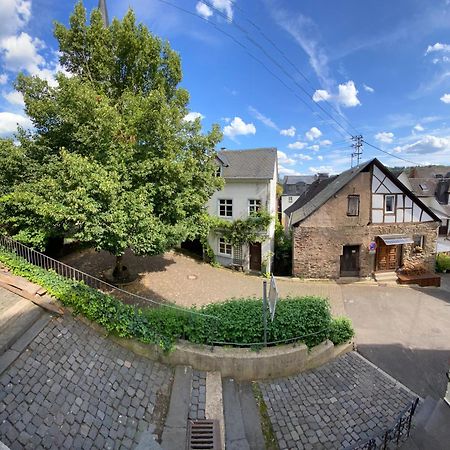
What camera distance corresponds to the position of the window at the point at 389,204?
16.9 metres

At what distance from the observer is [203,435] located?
180 inches

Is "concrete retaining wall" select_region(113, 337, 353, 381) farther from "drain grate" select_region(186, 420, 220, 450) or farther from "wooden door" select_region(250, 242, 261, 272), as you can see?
"wooden door" select_region(250, 242, 261, 272)

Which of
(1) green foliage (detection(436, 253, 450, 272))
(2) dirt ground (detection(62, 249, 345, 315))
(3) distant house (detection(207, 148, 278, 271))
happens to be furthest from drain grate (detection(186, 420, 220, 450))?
(1) green foliage (detection(436, 253, 450, 272))

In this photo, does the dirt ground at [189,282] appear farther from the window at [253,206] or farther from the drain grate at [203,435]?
the drain grate at [203,435]

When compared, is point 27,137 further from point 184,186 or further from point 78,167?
point 184,186

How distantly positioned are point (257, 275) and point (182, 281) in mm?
5585

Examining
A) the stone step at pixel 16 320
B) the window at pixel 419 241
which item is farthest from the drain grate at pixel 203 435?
the window at pixel 419 241

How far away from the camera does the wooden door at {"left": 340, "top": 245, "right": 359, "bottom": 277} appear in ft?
56.2

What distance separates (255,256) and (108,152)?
12.1 m

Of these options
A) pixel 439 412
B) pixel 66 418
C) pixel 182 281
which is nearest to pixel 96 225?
pixel 66 418

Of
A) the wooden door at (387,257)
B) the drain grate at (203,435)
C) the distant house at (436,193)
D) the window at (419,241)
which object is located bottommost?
the drain grate at (203,435)

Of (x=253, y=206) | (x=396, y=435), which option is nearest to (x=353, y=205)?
(x=253, y=206)

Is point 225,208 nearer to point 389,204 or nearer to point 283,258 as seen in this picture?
point 283,258

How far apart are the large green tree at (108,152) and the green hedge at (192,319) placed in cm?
274
